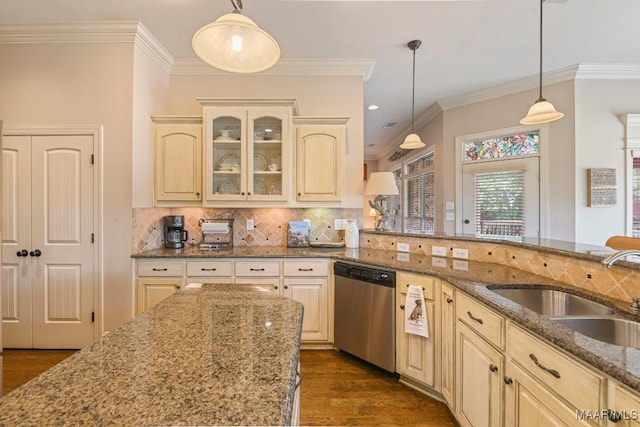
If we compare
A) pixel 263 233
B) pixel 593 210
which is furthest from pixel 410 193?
pixel 263 233

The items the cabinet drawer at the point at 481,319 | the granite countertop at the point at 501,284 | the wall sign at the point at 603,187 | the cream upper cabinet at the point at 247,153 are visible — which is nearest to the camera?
the granite countertop at the point at 501,284

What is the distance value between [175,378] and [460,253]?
7.76ft

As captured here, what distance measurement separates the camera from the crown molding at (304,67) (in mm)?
3332

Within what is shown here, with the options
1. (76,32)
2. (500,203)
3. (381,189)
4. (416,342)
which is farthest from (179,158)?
(500,203)

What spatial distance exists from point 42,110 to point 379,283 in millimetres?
3442

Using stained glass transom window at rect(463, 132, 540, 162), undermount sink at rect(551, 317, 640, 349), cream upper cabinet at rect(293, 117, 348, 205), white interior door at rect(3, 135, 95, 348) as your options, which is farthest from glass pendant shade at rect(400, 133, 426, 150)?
white interior door at rect(3, 135, 95, 348)

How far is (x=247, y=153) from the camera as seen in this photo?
9.96 ft

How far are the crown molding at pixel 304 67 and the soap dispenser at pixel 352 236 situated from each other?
1735 mm

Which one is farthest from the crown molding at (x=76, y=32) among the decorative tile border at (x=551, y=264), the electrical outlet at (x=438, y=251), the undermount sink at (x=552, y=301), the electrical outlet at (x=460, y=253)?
the undermount sink at (x=552, y=301)

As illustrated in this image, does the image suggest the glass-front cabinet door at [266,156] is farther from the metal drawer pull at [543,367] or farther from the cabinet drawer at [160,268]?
the metal drawer pull at [543,367]

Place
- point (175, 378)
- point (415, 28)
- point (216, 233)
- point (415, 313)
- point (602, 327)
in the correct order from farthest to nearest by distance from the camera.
Answer: point (216, 233) → point (415, 28) → point (415, 313) → point (602, 327) → point (175, 378)

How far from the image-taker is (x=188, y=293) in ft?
5.12

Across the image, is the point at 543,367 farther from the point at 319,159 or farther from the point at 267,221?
the point at 267,221

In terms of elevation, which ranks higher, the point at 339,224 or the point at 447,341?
the point at 339,224
